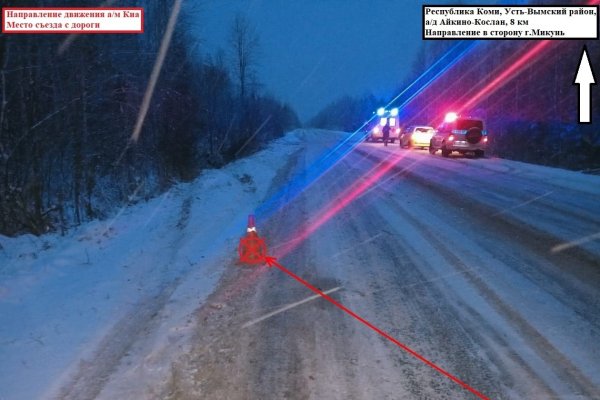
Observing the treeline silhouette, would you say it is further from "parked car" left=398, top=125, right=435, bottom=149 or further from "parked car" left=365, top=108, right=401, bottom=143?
"parked car" left=365, top=108, right=401, bottom=143

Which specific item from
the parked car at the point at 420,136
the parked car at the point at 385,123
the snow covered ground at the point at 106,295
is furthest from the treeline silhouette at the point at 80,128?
the parked car at the point at 385,123

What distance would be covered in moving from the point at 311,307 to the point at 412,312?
3.38 feet

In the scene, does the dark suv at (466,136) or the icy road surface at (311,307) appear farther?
the dark suv at (466,136)

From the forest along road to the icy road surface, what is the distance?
0.02m

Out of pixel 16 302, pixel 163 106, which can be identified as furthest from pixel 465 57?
pixel 16 302

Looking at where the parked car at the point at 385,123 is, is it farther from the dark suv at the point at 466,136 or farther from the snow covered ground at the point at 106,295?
the snow covered ground at the point at 106,295

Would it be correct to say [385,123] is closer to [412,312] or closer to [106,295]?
[106,295]

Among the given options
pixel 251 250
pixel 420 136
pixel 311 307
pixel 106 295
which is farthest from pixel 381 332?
pixel 420 136

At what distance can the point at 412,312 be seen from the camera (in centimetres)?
502

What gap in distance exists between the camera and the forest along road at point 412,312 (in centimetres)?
372

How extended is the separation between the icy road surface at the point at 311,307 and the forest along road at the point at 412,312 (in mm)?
19

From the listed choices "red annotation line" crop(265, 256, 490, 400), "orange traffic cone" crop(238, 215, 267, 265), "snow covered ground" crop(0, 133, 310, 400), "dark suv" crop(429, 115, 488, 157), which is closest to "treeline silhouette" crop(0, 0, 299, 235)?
"snow covered ground" crop(0, 133, 310, 400)

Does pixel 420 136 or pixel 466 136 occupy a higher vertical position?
pixel 420 136

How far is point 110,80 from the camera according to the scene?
12148 millimetres
